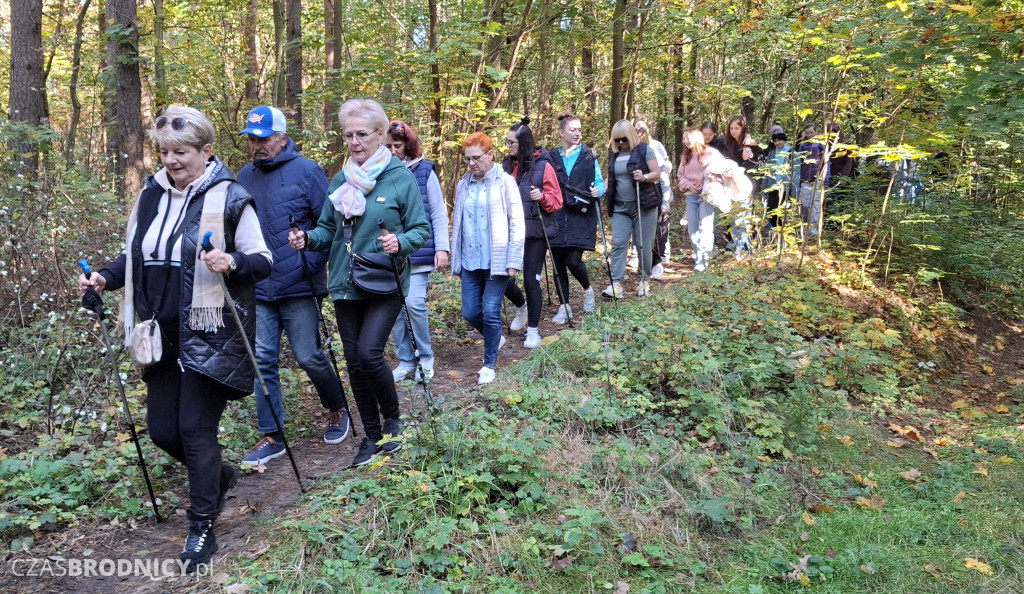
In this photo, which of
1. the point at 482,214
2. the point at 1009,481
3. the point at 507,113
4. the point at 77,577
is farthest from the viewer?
the point at 507,113

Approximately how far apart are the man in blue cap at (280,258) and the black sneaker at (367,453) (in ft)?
1.99

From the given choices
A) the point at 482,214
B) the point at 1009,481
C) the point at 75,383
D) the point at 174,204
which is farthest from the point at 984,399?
the point at 75,383

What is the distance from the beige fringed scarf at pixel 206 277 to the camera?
3498 mm

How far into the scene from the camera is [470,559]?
149 inches

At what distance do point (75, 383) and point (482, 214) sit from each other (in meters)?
3.70

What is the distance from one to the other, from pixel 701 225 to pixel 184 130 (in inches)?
355

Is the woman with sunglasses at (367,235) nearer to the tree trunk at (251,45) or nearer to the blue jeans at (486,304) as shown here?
the blue jeans at (486,304)

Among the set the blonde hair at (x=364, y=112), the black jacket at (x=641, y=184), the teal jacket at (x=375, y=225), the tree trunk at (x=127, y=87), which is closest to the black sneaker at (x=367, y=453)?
the teal jacket at (x=375, y=225)

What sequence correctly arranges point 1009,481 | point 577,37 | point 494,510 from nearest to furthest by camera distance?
point 494,510 < point 1009,481 < point 577,37

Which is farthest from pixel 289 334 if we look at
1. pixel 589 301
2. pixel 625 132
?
pixel 625 132

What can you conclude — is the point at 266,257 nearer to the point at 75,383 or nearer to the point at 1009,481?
the point at 75,383

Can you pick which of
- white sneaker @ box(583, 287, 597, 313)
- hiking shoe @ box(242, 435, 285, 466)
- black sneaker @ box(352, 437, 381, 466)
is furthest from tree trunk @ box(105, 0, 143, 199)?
black sneaker @ box(352, 437, 381, 466)

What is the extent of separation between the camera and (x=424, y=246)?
5.96m

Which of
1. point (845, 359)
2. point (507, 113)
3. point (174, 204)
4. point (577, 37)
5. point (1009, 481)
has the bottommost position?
point (1009, 481)
